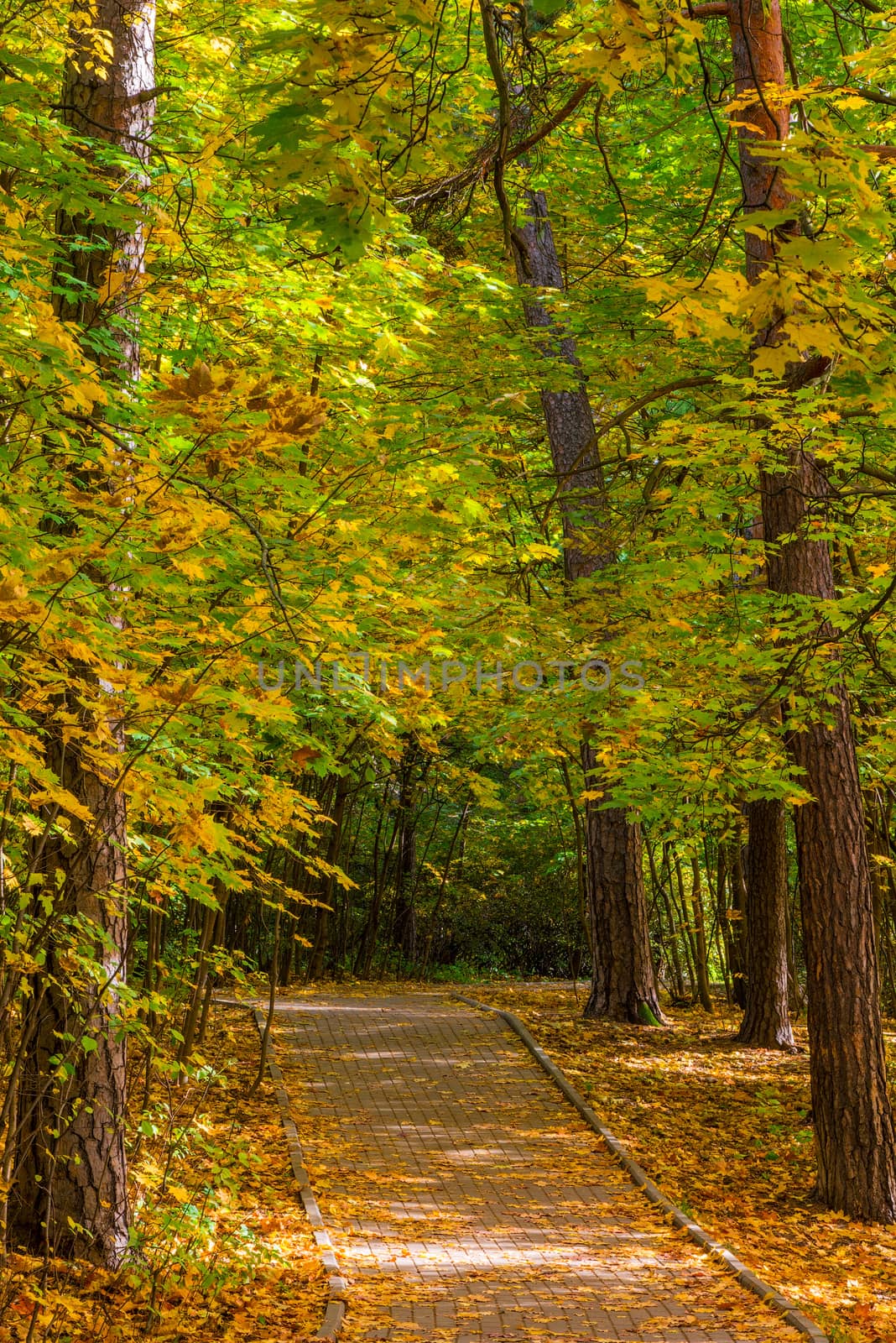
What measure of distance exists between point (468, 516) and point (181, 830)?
392 centimetres

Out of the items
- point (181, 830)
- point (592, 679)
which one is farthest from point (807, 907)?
point (181, 830)

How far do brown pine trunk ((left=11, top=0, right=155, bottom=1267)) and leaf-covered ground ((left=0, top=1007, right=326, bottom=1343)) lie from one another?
0.76ft

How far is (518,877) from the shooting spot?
73.4 feet

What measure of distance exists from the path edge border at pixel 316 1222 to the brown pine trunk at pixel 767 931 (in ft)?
16.8

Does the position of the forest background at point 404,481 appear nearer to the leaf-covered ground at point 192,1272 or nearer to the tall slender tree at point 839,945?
the tall slender tree at point 839,945

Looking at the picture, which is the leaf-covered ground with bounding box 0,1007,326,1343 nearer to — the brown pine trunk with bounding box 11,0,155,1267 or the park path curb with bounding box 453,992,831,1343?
the brown pine trunk with bounding box 11,0,155,1267

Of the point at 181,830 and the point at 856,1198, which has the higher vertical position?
the point at 181,830

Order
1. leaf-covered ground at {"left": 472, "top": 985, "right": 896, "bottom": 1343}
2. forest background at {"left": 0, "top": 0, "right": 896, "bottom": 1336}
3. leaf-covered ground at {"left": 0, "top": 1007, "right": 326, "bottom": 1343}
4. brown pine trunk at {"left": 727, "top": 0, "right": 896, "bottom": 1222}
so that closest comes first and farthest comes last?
1. forest background at {"left": 0, "top": 0, "right": 896, "bottom": 1336}
2. leaf-covered ground at {"left": 0, "top": 1007, "right": 326, "bottom": 1343}
3. leaf-covered ground at {"left": 472, "top": 985, "right": 896, "bottom": 1343}
4. brown pine trunk at {"left": 727, "top": 0, "right": 896, "bottom": 1222}

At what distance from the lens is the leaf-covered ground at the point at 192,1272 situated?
4.80 meters

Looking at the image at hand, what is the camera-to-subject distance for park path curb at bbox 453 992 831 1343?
227 inches

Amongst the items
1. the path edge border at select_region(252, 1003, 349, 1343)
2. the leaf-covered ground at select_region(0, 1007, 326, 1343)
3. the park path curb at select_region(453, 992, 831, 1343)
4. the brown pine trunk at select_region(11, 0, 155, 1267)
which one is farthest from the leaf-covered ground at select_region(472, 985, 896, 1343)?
the brown pine trunk at select_region(11, 0, 155, 1267)

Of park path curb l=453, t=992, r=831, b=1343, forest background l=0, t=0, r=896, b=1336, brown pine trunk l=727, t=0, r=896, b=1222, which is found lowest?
park path curb l=453, t=992, r=831, b=1343

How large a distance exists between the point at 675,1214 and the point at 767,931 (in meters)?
5.36

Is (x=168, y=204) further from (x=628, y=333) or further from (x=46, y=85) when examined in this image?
(x=628, y=333)
